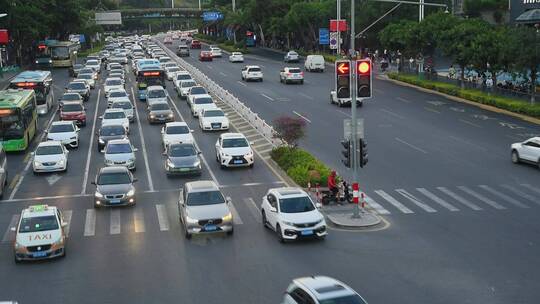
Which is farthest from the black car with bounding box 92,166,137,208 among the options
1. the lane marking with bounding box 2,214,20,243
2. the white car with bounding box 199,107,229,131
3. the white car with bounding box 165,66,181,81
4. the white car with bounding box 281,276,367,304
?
the white car with bounding box 165,66,181,81

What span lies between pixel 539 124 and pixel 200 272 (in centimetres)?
3387

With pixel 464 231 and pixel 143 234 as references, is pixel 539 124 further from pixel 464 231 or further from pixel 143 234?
pixel 143 234

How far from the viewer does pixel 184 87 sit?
66.6 m

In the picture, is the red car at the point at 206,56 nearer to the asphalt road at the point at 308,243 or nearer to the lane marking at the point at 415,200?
the asphalt road at the point at 308,243

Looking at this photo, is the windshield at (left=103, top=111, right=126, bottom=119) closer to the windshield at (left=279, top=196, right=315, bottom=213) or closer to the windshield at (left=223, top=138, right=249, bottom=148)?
the windshield at (left=223, top=138, right=249, bottom=148)

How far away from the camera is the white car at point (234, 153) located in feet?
128

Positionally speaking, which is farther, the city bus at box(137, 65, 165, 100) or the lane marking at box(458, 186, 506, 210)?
the city bus at box(137, 65, 165, 100)

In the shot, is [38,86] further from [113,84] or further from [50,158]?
[50,158]

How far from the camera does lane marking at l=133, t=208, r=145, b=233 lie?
28572 millimetres

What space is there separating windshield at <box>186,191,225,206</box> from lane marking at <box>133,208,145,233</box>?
2.25 metres

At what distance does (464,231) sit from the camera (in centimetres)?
2722

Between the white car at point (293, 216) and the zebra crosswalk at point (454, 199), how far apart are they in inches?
184

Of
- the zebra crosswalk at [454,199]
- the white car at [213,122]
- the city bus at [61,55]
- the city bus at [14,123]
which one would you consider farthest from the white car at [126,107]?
the city bus at [61,55]

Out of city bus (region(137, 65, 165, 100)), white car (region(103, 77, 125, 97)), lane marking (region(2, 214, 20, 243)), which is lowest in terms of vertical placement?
lane marking (region(2, 214, 20, 243))
